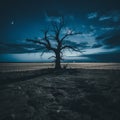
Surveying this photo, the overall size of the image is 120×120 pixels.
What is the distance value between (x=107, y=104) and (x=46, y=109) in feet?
9.50

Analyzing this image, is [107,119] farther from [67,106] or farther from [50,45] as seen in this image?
[50,45]

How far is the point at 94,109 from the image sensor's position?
634cm

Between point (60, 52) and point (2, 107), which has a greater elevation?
point (60, 52)

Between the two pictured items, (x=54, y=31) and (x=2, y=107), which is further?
(x=54, y=31)

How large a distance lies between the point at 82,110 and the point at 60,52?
79.5ft

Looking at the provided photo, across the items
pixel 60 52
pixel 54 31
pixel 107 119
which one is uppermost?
pixel 54 31

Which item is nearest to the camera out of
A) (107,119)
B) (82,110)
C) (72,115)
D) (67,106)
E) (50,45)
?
(107,119)

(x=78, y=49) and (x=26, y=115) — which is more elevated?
(x=78, y=49)

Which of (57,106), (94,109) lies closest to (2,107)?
(57,106)

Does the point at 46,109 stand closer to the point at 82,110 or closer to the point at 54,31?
the point at 82,110

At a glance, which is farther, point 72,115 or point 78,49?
point 78,49

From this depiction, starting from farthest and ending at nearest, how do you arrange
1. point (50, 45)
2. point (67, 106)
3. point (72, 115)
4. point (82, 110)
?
point (50, 45), point (67, 106), point (82, 110), point (72, 115)

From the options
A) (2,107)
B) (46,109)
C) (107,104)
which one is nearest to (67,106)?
(46,109)

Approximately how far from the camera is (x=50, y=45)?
30172 millimetres
